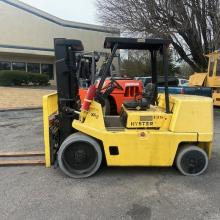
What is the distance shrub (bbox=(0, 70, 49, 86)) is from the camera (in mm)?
25609

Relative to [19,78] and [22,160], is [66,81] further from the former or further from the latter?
[19,78]

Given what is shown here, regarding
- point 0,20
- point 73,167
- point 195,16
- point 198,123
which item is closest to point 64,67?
point 73,167

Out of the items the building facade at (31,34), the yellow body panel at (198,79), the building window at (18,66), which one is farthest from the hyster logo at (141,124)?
the building window at (18,66)

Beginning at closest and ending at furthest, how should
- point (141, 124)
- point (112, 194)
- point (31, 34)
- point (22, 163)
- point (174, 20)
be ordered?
point (112, 194), point (141, 124), point (22, 163), point (174, 20), point (31, 34)

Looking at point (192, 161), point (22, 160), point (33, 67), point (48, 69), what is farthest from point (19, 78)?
point (192, 161)

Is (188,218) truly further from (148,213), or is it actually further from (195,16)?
(195,16)

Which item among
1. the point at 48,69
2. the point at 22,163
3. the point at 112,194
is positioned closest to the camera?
the point at 112,194

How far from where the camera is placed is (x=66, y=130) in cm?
604

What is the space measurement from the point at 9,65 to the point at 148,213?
28.8 m

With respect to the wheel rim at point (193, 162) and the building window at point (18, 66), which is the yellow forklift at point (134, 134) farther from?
the building window at point (18, 66)

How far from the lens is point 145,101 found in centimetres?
603

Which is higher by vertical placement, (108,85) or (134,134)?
(108,85)

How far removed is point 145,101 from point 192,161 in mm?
1376

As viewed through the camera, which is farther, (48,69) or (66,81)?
(48,69)
